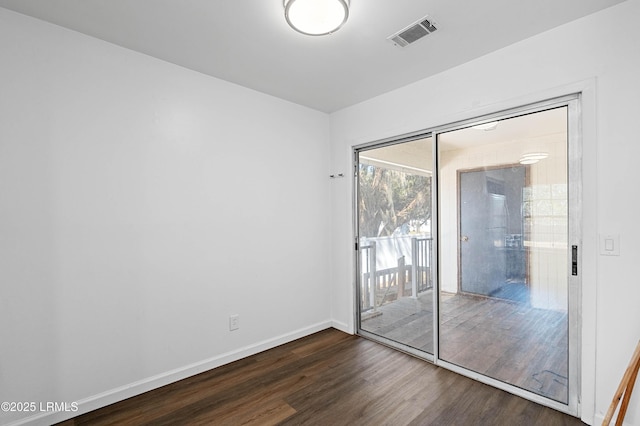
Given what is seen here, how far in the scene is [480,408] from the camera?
2164 mm

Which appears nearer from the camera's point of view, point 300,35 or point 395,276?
point 300,35

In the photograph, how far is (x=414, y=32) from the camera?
2.16m

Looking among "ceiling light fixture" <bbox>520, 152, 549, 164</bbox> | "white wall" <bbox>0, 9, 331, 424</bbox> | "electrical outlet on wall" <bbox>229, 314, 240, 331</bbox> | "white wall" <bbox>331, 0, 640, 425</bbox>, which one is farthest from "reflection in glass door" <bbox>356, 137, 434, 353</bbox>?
"electrical outlet on wall" <bbox>229, 314, 240, 331</bbox>

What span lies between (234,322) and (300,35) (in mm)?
2588

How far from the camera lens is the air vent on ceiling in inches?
81.3

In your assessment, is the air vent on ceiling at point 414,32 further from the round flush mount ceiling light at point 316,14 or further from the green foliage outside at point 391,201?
the green foliage outside at point 391,201

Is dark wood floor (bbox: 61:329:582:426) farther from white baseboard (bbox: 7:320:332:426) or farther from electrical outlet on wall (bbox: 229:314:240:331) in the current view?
electrical outlet on wall (bbox: 229:314:240:331)

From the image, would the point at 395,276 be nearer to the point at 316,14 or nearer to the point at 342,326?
the point at 342,326

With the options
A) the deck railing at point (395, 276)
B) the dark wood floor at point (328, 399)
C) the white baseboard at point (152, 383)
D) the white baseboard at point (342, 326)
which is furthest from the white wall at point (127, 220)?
the deck railing at point (395, 276)

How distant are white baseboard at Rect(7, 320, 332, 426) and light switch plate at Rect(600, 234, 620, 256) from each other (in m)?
2.83

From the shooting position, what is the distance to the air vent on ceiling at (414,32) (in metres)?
2.06

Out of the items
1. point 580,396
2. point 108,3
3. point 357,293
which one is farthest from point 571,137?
point 108,3

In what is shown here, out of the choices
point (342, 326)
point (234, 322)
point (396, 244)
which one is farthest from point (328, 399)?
point (396, 244)

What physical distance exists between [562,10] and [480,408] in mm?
2754
